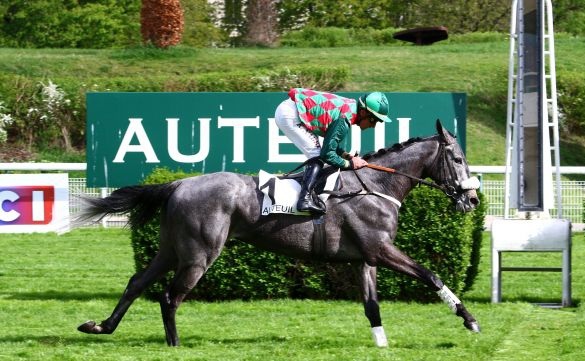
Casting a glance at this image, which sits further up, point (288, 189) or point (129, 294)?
point (288, 189)

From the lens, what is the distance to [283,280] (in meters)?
11.6

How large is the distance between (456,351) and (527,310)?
252cm

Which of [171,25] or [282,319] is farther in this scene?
[171,25]

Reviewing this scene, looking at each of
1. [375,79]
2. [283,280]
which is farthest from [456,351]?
[375,79]

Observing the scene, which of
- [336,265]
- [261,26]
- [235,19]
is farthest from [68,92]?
[235,19]

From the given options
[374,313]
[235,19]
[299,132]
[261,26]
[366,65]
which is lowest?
[374,313]

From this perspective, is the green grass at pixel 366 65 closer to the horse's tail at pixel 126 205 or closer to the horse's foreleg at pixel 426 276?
the horse's tail at pixel 126 205

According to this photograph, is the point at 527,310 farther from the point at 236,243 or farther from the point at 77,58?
the point at 77,58

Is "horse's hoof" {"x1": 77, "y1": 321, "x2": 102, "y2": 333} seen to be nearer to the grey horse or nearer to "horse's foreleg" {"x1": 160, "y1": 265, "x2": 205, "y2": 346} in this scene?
the grey horse

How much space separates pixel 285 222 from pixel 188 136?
13.5 ft

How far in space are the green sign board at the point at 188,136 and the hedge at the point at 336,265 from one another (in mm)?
1220

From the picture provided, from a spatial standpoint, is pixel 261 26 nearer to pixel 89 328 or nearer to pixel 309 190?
pixel 309 190

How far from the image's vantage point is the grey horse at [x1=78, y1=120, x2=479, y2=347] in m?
8.97

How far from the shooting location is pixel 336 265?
1156 centimetres
